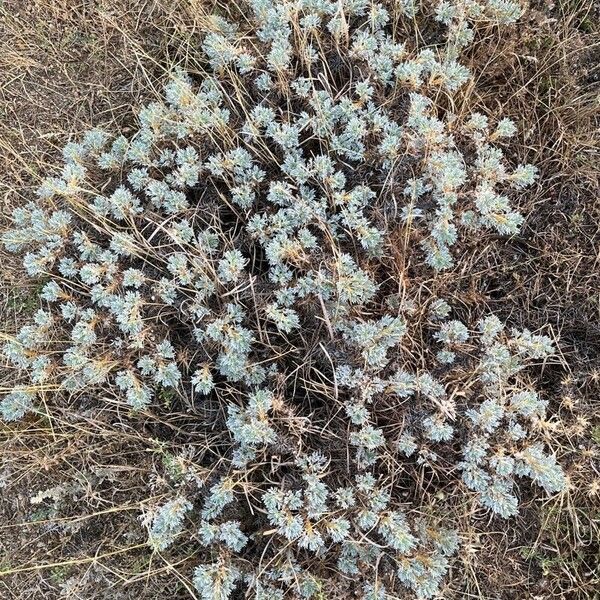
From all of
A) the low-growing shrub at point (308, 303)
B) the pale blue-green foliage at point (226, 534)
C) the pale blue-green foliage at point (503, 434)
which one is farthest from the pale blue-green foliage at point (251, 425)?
the pale blue-green foliage at point (503, 434)

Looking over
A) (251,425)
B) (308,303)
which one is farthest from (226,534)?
(308,303)

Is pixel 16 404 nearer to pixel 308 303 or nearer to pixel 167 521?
pixel 167 521

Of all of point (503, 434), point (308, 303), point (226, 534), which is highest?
point (308, 303)

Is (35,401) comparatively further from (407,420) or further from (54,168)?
(407,420)

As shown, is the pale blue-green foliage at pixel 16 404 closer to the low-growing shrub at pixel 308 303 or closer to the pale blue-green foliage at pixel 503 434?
the low-growing shrub at pixel 308 303

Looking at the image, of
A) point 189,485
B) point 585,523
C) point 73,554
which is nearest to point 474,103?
point 585,523
